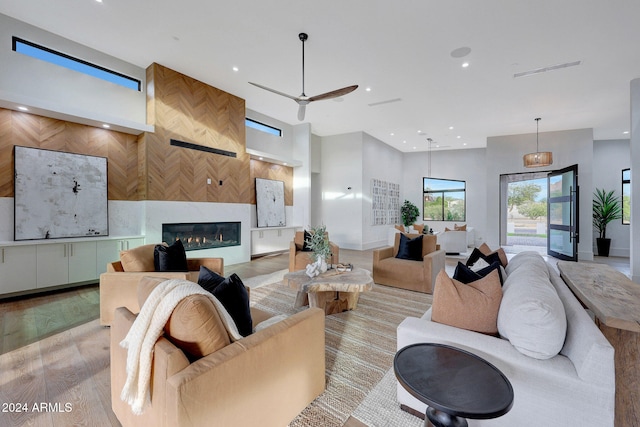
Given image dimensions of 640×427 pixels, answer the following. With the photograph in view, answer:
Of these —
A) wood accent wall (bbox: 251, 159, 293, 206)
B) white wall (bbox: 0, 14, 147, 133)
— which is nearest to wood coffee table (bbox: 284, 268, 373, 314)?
white wall (bbox: 0, 14, 147, 133)

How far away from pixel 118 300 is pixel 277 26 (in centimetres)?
393

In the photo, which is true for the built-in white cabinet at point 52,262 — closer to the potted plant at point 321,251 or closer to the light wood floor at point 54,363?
the light wood floor at point 54,363

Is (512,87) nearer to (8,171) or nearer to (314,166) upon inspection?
(314,166)

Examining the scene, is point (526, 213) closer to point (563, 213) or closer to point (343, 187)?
point (563, 213)

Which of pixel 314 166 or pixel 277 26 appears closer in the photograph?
pixel 277 26

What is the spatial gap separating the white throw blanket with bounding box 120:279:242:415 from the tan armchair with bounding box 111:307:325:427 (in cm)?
4

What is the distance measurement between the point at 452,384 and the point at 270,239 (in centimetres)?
681

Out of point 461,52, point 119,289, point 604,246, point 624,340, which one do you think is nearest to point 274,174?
point 461,52

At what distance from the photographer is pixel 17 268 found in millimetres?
3811

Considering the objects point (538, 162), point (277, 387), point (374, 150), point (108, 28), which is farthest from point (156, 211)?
point (538, 162)

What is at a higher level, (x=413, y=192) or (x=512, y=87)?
(x=512, y=87)

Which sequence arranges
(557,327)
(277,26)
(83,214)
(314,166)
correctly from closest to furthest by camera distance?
(557,327) → (277,26) → (83,214) → (314,166)

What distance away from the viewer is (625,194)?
809 cm

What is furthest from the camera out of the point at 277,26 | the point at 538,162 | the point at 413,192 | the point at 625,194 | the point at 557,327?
the point at 413,192
